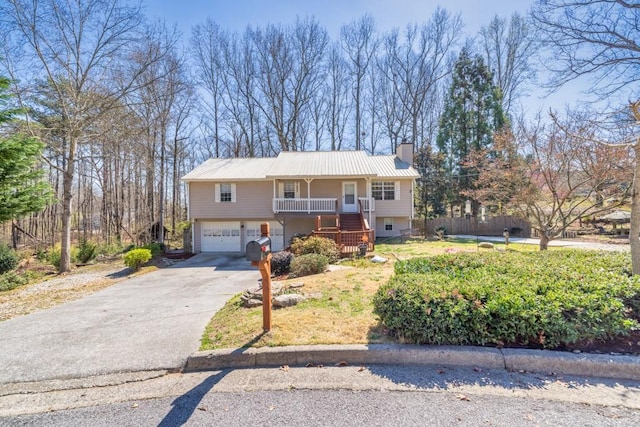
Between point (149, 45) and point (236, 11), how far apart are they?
418 centimetres

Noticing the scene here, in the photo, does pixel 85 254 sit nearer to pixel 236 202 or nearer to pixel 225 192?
pixel 225 192

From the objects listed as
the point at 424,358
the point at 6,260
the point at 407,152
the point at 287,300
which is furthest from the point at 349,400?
the point at 407,152

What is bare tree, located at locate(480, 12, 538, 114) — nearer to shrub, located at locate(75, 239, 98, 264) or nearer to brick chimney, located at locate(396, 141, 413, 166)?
brick chimney, located at locate(396, 141, 413, 166)

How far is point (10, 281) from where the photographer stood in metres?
9.76

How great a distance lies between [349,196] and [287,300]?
1229 cm

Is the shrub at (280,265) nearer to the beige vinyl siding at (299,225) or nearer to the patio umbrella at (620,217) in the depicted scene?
the beige vinyl siding at (299,225)

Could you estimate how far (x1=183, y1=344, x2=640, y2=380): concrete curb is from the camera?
3025mm

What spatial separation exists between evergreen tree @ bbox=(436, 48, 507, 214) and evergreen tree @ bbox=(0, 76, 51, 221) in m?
25.0

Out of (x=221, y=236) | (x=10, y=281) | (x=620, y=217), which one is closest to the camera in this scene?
(x=10, y=281)

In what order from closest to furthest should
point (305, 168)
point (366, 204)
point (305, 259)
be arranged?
point (305, 259) → point (366, 204) → point (305, 168)

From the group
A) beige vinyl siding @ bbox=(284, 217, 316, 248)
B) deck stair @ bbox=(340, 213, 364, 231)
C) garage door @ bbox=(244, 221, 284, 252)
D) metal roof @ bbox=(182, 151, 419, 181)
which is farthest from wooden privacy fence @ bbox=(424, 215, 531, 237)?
garage door @ bbox=(244, 221, 284, 252)

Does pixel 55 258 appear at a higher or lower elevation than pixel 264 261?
lower

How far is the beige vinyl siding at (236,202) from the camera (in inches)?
656

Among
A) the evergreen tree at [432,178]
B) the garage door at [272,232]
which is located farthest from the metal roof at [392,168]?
the garage door at [272,232]
